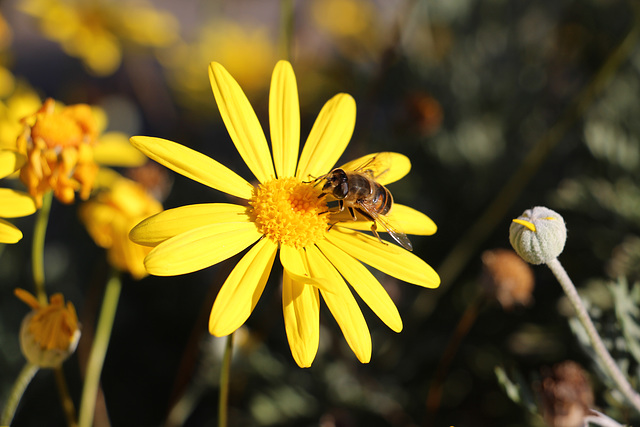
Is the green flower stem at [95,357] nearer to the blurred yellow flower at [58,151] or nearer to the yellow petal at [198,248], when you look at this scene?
the blurred yellow flower at [58,151]

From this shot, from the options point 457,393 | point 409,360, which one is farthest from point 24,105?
point 457,393

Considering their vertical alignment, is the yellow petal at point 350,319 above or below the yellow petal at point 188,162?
below

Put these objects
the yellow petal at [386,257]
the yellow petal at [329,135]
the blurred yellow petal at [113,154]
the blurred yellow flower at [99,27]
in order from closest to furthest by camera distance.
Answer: the yellow petal at [386,257] → the yellow petal at [329,135] → the blurred yellow petal at [113,154] → the blurred yellow flower at [99,27]

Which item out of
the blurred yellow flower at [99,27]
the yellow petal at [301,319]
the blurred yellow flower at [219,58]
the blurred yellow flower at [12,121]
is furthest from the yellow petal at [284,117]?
the blurred yellow flower at [219,58]

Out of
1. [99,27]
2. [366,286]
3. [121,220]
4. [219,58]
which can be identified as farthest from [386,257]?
[219,58]

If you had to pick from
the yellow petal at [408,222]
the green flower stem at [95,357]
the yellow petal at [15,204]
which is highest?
the yellow petal at [408,222]

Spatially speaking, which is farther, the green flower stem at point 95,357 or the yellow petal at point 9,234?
the green flower stem at point 95,357

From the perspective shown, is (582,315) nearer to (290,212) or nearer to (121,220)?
(290,212)

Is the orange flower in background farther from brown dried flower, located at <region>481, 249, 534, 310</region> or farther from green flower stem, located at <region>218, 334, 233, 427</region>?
brown dried flower, located at <region>481, 249, 534, 310</region>
